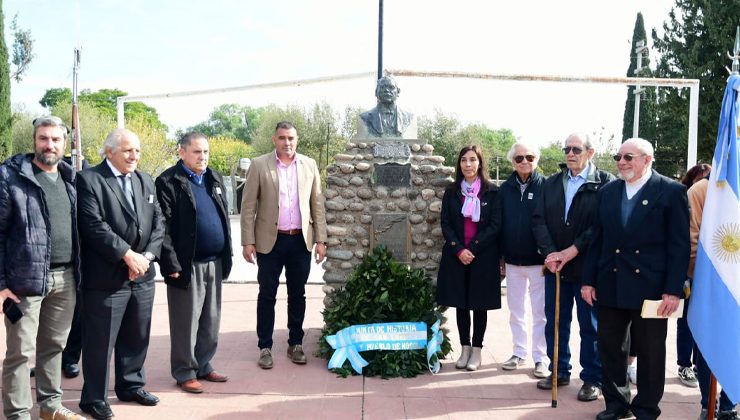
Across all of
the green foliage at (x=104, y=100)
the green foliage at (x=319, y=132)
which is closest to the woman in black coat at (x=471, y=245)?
the green foliage at (x=319, y=132)

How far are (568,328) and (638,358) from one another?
2.81ft

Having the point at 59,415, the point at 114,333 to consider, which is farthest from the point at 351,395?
the point at 59,415

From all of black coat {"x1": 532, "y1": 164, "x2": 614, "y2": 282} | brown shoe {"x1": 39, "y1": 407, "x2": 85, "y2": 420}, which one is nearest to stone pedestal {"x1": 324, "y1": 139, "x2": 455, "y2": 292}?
black coat {"x1": 532, "y1": 164, "x2": 614, "y2": 282}

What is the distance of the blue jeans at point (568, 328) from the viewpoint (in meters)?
4.36

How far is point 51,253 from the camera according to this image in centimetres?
344

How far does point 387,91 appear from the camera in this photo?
552 cm

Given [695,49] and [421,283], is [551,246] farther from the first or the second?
[695,49]

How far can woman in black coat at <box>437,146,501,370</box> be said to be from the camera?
4789mm

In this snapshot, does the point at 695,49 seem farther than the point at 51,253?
Yes

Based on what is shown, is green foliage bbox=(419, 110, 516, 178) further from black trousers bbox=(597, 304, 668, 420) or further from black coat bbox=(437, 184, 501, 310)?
black trousers bbox=(597, 304, 668, 420)

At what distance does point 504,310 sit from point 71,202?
5624mm

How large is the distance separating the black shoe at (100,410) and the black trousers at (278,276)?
152cm

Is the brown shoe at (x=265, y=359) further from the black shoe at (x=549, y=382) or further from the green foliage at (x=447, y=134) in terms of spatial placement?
the green foliage at (x=447, y=134)

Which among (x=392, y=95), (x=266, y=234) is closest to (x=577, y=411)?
(x=266, y=234)
